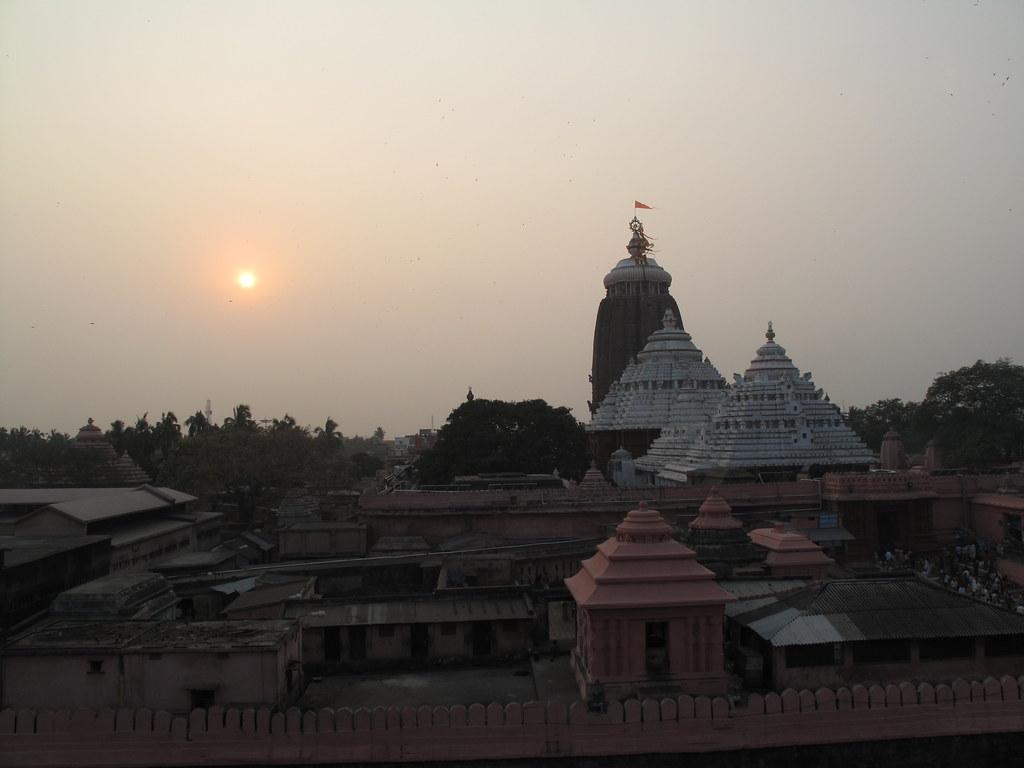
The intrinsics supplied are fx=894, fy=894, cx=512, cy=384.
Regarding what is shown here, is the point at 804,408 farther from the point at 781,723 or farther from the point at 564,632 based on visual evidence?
the point at 781,723

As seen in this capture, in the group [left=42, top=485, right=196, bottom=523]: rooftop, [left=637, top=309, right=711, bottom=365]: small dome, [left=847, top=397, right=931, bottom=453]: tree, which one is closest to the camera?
[left=42, top=485, right=196, bottom=523]: rooftop

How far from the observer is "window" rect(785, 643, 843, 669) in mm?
16438

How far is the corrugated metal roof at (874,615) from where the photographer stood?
54.2 ft

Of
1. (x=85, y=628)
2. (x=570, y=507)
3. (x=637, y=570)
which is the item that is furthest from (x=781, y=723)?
(x=570, y=507)

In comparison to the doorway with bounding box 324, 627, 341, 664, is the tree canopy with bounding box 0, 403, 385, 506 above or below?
above

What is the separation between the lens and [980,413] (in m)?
56.7

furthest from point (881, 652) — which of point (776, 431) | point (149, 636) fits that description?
point (776, 431)

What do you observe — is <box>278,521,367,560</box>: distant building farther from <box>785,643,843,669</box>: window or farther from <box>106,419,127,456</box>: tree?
<box>106,419,127,456</box>: tree

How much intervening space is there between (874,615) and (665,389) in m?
39.8

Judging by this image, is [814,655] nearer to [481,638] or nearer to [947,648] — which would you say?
[947,648]

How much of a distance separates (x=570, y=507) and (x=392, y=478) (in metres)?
38.5

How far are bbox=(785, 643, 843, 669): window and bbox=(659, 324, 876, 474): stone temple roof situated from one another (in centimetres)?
2206

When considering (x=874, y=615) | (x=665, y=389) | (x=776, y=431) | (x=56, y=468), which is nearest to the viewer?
(x=874, y=615)

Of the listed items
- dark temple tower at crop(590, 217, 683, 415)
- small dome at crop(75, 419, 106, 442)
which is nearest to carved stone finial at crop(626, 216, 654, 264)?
dark temple tower at crop(590, 217, 683, 415)
